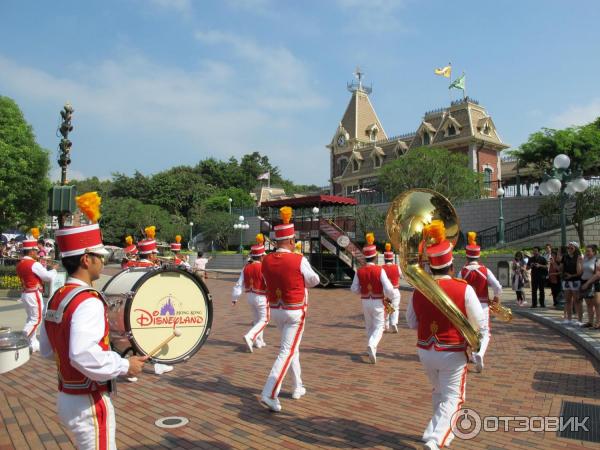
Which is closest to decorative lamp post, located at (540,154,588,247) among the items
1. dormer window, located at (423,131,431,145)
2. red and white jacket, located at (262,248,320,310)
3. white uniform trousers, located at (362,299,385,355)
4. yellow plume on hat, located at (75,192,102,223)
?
white uniform trousers, located at (362,299,385,355)

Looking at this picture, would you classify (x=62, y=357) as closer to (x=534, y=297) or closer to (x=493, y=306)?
(x=493, y=306)

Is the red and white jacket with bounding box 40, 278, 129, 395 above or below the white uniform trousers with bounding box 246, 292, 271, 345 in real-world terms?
above

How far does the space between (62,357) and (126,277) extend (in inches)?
55.1

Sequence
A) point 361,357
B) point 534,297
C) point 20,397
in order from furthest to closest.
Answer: point 534,297 < point 361,357 < point 20,397

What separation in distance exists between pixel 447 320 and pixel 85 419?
108 inches

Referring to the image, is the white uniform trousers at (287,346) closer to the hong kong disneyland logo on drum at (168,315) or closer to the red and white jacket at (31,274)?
the hong kong disneyland logo on drum at (168,315)

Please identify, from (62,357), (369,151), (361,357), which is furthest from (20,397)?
(369,151)

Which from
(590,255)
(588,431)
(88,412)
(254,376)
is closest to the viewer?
(88,412)

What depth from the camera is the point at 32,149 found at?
19766 mm

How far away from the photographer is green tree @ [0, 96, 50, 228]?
18812 mm

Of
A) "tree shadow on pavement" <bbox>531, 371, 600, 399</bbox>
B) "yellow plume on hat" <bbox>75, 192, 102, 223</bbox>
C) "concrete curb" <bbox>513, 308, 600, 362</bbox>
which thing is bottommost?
"tree shadow on pavement" <bbox>531, 371, 600, 399</bbox>

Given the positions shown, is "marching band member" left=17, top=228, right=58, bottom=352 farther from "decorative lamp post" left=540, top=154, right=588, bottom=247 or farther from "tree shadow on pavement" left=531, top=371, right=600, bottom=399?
"decorative lamp post" left=540, top=154, right=588, bottom=247

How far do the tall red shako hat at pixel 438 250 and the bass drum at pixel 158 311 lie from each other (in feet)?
6.33

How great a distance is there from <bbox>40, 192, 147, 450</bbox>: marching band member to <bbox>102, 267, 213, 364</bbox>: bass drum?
3.01 feet
